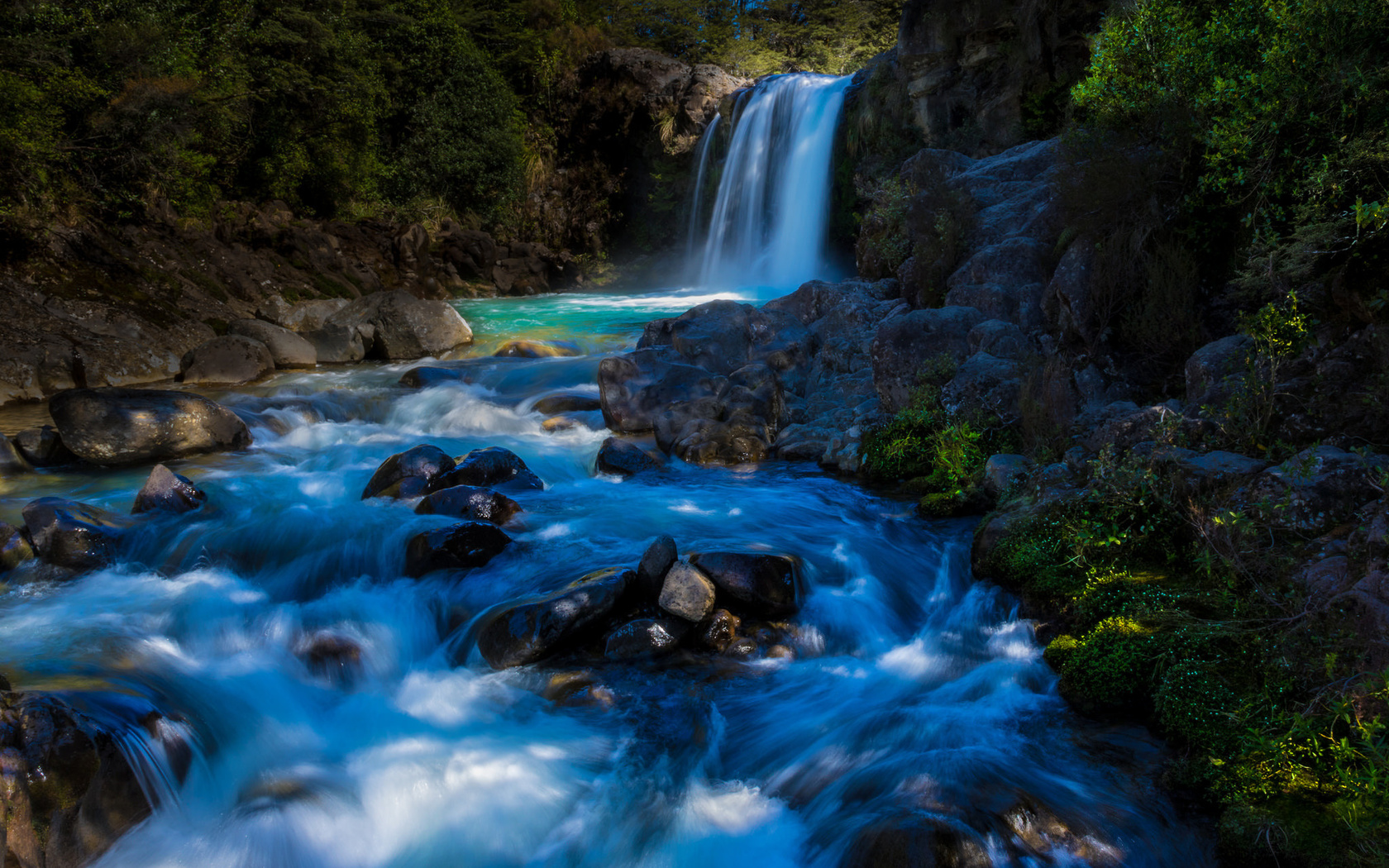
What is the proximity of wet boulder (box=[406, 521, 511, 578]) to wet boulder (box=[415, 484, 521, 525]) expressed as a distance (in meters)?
0.71

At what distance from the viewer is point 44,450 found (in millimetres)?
9094

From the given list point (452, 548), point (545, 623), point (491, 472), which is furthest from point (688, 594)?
point (491, 472)

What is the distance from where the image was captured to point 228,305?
1541 cm

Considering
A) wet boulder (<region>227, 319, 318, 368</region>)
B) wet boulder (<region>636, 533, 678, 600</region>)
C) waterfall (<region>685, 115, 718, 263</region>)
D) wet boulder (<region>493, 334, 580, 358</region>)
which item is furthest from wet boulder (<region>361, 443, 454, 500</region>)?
waterfall (<region>685, 115, 718, 263</region>)

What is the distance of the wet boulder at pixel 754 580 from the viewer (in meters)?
5.84

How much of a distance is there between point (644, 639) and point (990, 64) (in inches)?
578

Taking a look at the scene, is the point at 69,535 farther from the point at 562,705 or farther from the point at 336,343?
the point at 336,343

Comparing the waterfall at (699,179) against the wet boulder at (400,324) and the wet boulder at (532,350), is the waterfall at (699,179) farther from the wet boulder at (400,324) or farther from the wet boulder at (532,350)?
the wet boulder at (400,324)

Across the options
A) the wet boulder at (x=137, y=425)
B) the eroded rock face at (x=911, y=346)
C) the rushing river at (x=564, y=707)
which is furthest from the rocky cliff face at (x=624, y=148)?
the rushing river at (x=564, y=707)

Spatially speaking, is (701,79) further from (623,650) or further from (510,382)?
(623,650)

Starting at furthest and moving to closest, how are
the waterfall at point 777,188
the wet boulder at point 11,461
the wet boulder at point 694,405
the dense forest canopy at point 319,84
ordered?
the waterfall at point 777,188
the dense forest canopy at point 319,84
the wet boulder at point 694,405
the wet boulder at point 11,461

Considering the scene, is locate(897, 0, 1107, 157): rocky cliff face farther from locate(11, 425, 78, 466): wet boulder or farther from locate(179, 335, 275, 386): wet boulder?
locate(11, 425, 78, 466): wet boulder

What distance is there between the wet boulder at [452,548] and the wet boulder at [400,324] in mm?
9257

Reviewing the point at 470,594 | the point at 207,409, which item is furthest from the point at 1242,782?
the point at 207,409
